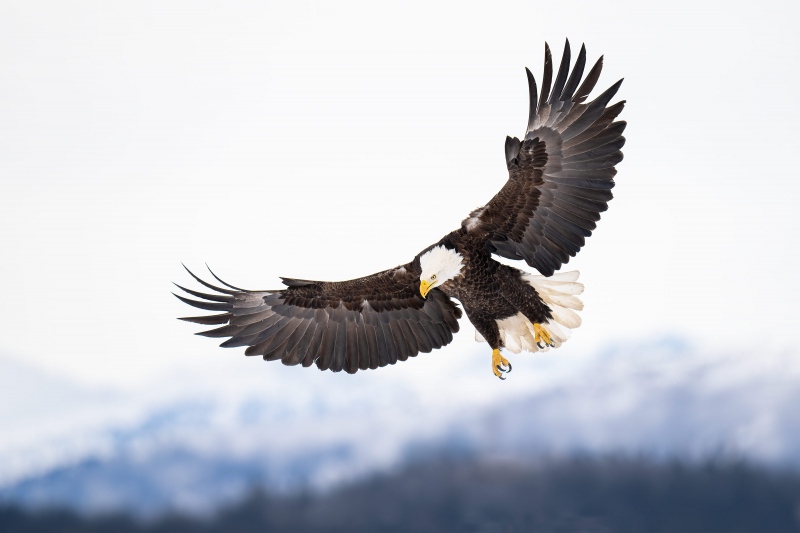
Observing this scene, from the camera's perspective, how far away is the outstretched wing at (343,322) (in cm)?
722

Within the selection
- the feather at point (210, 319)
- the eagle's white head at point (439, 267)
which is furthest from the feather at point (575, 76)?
the feather at point (210, 319)

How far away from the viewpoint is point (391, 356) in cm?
731

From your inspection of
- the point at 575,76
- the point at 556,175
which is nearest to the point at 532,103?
the point at 575,76

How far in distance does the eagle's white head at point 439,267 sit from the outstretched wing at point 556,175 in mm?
211

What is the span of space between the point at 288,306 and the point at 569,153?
224cm

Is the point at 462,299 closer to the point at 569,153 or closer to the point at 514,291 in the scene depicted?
the point at 514,291

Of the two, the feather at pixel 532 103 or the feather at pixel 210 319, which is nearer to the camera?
the feather at pixel 532 103

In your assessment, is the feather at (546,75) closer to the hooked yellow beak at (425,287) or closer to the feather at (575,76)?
the feather at (575,76)

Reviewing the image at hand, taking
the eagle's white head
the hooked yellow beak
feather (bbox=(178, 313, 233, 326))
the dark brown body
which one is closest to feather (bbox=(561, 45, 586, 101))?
the dark brown body

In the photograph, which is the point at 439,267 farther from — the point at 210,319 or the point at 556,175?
the point at 210,319

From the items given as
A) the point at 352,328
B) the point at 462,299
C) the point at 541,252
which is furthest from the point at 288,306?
the point at 541,252

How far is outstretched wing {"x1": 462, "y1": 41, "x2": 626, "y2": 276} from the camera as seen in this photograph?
20.2 feet

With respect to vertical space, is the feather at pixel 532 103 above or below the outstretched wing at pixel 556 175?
above

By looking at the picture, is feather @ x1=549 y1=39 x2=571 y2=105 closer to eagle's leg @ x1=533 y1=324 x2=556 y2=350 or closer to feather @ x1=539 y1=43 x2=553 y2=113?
feather @ x1=539 y1=43 x2=553 y2=113
